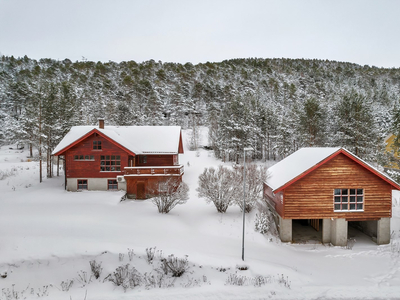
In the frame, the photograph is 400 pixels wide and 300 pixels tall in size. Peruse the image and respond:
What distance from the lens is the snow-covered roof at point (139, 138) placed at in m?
24.3

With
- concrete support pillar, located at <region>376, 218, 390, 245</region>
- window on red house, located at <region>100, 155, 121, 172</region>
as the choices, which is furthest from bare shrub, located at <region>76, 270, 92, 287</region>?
concrete support pillar, located at <region>376, 218, 390, 245</region>

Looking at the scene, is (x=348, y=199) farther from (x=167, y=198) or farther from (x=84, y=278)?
(x=84, y=278)

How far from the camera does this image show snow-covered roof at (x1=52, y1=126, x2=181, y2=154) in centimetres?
2425

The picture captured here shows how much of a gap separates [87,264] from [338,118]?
37.0 metres

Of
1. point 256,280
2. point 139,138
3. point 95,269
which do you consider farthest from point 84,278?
point 139,138

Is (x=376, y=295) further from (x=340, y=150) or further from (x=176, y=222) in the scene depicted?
(x=176, y=222)

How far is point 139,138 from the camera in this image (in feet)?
89.9

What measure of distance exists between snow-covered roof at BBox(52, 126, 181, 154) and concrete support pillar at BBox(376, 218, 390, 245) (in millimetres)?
18578

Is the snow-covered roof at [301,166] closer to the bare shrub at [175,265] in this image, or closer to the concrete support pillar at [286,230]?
the concrete support pillar at [286,230]

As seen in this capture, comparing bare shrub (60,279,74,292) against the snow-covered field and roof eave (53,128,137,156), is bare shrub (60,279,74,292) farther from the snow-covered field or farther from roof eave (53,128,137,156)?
roof eave (53,128,137,156)

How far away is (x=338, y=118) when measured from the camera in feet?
115

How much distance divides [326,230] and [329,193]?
2.84 m

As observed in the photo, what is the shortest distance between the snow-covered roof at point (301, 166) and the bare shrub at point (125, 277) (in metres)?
9.69

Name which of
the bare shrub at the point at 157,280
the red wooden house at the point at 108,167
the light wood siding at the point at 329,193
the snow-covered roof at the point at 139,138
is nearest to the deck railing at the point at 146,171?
the red wooden house at the point at 108,167
